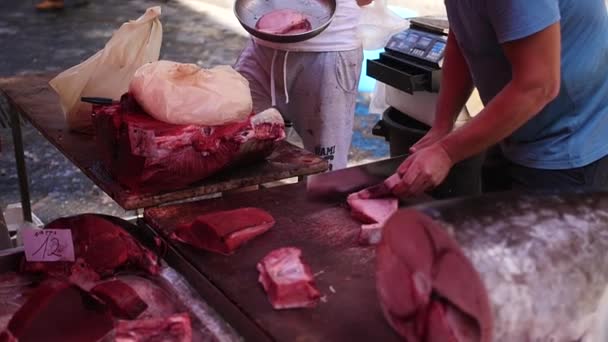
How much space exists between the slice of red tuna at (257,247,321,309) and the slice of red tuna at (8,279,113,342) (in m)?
0.38

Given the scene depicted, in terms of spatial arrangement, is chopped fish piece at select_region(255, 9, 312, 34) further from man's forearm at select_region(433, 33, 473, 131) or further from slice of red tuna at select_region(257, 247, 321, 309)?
slice of red tuna at select_region(257, 247, 321, 309)

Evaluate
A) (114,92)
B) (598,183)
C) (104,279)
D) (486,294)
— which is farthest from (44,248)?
(598,183)

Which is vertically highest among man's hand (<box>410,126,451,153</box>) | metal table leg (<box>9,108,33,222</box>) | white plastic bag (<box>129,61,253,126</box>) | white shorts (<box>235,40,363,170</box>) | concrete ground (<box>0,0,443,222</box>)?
white plastic bag (<box>129,61,253,126</box>)

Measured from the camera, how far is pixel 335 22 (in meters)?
3.27

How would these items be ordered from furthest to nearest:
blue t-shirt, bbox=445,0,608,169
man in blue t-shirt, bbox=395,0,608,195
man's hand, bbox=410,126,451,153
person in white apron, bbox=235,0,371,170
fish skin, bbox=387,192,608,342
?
person in white apron, bbox=235,0,371,170 < man's hand, bbox=410,126,451,153 < blue t-shirt, bbox=445,0,608,169 < man in blue t-shirt, bbox=395,0,608,195 < fish skin, bbox=387,192,608,342

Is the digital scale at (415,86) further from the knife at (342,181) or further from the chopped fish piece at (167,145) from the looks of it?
the chopped fish piece at (167,145)

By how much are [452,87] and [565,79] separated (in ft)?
1.48

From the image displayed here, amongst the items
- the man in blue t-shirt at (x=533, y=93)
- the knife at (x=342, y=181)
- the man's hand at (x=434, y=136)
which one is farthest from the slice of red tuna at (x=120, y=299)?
the man's hand at (x=434, y=136)

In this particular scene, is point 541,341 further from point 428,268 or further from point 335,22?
point 335,22

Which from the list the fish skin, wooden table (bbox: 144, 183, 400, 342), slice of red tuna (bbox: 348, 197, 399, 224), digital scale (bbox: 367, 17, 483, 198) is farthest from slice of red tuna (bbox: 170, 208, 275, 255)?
digital scale (bbox: 367, 17, 483, 198)

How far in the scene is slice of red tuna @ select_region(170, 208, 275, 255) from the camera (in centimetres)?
199

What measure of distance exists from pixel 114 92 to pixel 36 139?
10.5 feet

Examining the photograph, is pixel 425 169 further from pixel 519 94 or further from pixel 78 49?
pixel 78 49

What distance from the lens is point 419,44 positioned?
3.78 meters
